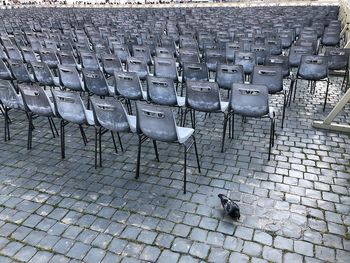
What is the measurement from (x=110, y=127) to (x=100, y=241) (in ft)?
5.54

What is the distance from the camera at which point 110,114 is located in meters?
4.42

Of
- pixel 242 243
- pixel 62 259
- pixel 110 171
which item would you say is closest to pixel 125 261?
pixel 62 259

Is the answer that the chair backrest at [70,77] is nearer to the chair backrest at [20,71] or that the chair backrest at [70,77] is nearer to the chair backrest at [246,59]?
the chair backrest at [20,71]

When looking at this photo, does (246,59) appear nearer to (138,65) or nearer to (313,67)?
(313,67)

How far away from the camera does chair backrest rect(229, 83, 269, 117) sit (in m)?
4.71

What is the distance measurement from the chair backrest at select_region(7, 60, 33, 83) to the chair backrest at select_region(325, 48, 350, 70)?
6696 millimetres

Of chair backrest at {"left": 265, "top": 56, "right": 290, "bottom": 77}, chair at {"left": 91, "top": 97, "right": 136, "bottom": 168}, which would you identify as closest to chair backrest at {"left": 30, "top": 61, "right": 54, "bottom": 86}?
chair at {"left": 91, "top": 97, "right": 136, "bottom": 168}

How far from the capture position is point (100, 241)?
343 cm

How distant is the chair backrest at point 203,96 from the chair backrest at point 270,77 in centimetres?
122

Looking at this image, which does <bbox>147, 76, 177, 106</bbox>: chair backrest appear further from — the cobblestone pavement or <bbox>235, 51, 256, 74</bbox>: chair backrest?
<bbox>235, 51, 256, 74</bbox>: chair backrest

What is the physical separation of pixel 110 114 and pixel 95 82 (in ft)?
5.77

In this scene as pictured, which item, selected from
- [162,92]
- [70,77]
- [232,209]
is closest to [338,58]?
[162,92]

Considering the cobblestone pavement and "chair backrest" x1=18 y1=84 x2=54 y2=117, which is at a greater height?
"chair backrest" x1=18 y1=84 x2=54 y2=117

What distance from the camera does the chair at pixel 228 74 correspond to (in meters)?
5.86
